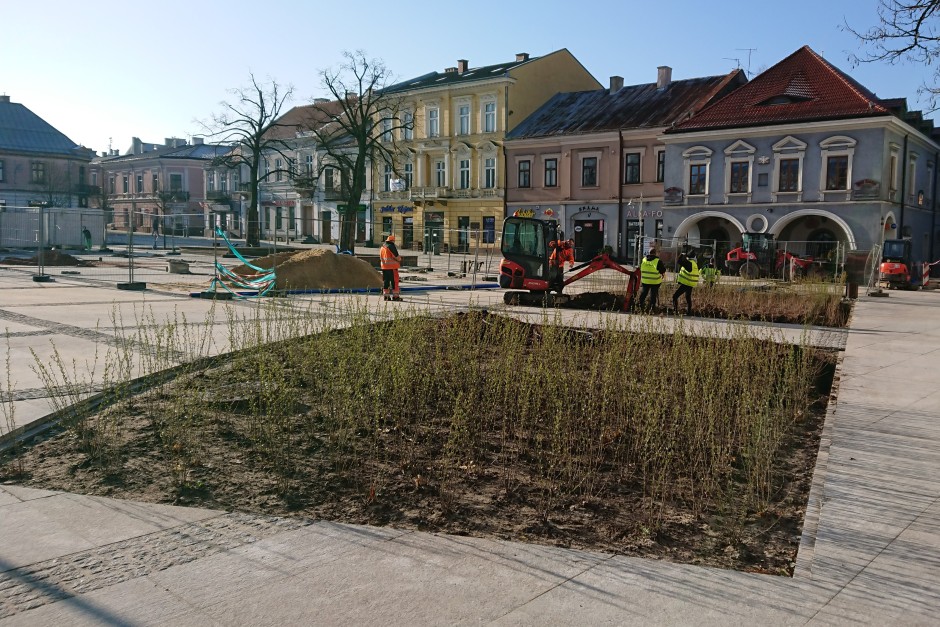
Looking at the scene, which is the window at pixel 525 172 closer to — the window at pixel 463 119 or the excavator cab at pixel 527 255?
the window at pixel 463 119

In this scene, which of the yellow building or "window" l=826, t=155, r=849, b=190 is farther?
the yellow building

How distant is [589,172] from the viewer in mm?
46562

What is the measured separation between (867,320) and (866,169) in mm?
21621

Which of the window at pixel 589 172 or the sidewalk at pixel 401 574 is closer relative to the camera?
the sidewalk at pixel 401 574

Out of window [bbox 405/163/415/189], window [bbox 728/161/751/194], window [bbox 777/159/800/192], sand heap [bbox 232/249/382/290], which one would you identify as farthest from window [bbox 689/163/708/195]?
sand heap [bbox 232/249/382/290]

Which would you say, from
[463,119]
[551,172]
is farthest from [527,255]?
[463,119]

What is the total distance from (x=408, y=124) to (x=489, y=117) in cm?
693

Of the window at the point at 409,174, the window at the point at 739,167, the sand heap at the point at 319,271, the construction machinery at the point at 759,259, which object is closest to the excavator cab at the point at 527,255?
the sand heap at the point at 319,271

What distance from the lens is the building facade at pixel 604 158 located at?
144 ft

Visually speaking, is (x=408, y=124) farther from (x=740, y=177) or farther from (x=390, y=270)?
(x=390, y=270)

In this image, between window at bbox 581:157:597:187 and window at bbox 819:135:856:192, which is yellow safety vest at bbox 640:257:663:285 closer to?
window at bbox 819:135:856:192

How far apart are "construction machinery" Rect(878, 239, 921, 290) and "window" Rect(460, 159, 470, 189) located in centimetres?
2827

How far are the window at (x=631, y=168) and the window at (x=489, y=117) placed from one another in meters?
10.3

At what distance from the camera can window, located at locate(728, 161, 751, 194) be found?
38.9 meters
